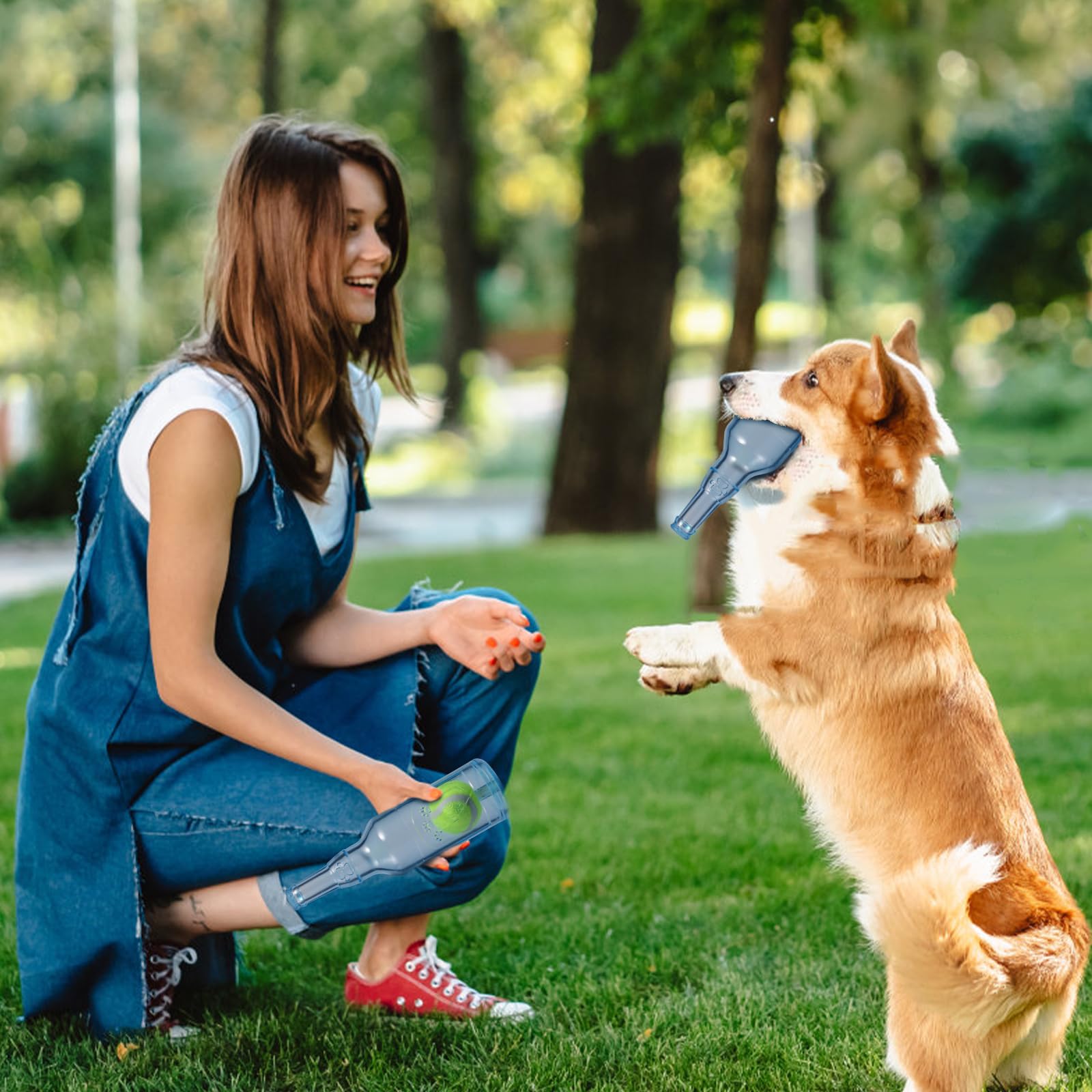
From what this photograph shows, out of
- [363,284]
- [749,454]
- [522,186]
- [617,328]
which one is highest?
[522,186]

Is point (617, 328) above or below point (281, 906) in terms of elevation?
above

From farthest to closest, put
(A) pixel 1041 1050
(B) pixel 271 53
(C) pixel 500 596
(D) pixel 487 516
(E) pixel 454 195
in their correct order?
(E) pixel 454 195, (B) pixel 271 53, (D) pixel 487 516, (C) pixel 500 596, (A) pixel 1041 1050

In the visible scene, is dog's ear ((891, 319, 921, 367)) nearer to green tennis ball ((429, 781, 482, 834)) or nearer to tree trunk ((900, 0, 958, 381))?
green tennis ball ((429, 781, 482, 834))

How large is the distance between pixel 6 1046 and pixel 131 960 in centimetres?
33

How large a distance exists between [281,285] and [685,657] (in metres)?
1.09

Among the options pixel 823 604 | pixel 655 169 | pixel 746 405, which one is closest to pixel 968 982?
pixel 823 604

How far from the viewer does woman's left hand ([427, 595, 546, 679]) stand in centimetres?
302

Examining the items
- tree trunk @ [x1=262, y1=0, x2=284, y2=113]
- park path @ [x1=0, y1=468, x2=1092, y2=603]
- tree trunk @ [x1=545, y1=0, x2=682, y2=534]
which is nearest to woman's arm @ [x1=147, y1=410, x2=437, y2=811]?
park path @ [x1=0, y1=468, x2=1092, y2=603]

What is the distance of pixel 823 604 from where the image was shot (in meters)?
2.86

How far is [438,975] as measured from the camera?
318 centimetres

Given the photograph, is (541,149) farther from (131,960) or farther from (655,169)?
(131,960)

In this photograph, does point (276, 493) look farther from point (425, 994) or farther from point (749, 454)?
point (425, 994)

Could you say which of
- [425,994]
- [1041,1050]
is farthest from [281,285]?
[1041,1050]

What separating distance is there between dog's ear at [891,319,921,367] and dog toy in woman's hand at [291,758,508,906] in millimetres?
1361
